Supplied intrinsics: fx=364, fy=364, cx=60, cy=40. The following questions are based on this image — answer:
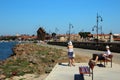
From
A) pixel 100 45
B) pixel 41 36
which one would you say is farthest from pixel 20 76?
pixel 41 36

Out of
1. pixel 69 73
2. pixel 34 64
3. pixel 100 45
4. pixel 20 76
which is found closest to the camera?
pixel 69 73

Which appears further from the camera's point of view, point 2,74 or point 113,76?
point 2,74

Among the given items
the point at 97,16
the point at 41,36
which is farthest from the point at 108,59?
the point at 41,36

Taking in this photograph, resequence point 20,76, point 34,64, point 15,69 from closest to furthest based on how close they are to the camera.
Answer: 1. point 20,76
2. point 15,69
3. point 34,64

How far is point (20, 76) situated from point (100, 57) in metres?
4.58

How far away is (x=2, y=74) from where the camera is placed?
1802 cm

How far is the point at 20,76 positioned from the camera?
16.6 m

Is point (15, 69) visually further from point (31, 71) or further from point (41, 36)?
point (41, 36)

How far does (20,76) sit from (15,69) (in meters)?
2.92

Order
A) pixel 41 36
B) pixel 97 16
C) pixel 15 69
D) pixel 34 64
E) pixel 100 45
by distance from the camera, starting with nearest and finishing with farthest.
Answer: pixel 15 69 < pixel 34 64 < pixel 100 45 < pixel 97 16 < pixel 41 36

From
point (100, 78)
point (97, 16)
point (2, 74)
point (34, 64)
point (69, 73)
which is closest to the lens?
point (100, 78)

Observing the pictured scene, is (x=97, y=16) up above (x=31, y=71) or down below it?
above

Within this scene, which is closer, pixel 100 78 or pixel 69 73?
pixel 100 78

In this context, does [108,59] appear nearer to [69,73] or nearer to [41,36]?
[69,73]
